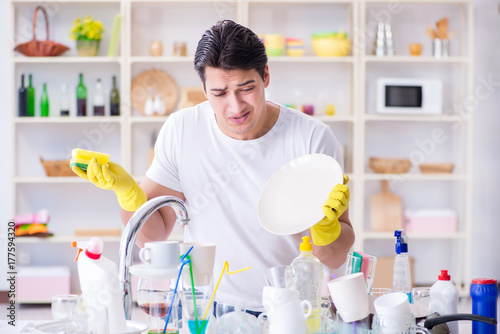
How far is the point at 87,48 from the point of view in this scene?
4484mm

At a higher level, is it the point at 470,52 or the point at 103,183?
the point at 470,52

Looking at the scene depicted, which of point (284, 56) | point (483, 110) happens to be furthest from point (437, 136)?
point (284, 56)

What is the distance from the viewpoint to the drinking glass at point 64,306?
137 cm

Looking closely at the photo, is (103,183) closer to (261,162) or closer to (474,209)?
(261,162)

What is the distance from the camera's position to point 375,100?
479 centimetres

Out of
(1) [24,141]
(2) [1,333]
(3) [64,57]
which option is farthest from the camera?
(1) [24,141]

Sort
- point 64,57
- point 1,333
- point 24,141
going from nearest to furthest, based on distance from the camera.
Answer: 1. point 1,333
2. point 64,57
3. point 24,141

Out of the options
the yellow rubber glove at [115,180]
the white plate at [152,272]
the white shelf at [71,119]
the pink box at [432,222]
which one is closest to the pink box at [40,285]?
the white shelf at [71,119]

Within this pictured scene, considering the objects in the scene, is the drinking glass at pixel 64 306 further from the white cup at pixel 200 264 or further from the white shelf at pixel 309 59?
the white shelf at pixel 309 59

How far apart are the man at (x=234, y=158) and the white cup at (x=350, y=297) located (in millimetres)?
358

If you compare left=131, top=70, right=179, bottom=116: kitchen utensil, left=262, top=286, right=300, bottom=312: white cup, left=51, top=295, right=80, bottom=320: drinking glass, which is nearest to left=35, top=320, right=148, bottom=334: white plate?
left=51, top=295, right=80, bottom=320: drinking glass

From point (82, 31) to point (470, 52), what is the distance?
9.04 ft

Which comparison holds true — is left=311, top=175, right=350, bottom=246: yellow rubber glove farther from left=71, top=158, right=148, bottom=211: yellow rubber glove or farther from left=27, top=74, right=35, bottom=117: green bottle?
left=27, top=74, right=35, bottom=117: green bottle

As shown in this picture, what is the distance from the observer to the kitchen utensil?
15.2 feet
